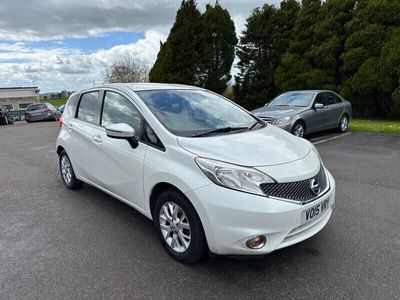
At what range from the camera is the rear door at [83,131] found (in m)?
4.25

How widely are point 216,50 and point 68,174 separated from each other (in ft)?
54.7

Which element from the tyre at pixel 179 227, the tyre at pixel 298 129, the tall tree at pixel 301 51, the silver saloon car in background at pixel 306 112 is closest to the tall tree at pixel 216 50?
the tall tree at pixel 301 51

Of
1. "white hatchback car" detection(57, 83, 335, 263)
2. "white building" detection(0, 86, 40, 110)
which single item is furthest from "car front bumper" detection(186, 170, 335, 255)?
"white building" detection(0, 86, 40, 110)

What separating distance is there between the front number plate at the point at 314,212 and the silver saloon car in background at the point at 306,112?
538 cm

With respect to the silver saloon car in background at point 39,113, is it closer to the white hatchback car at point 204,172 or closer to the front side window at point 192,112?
the white hatchback car at point 204,172

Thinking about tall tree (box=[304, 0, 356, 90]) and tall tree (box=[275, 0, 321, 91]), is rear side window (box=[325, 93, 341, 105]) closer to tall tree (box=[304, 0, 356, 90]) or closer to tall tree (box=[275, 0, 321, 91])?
tall tree (box=[304, 0, 356, 90])

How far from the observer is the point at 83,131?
437cm

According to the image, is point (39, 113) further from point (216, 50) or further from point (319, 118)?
point (319, 118)

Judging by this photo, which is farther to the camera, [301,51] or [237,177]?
[301,51]

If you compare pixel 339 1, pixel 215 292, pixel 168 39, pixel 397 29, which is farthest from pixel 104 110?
pixel 168 39

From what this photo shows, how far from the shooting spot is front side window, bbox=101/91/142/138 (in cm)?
346

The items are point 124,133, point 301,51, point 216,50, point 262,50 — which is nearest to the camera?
point 124,133

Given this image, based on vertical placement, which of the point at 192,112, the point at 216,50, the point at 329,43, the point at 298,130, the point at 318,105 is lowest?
the point at 298,130

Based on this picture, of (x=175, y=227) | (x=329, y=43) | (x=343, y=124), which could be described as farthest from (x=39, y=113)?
(x=175, y=227)
